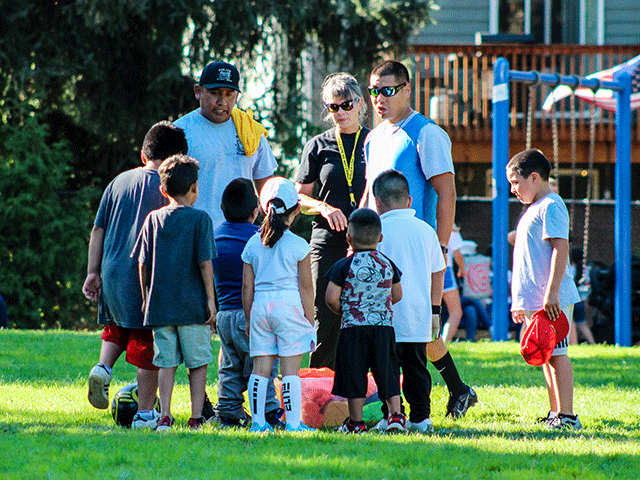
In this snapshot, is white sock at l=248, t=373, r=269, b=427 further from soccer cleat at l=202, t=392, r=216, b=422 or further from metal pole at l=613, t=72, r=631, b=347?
metal pole at l=613, t=72, r=631, b=347

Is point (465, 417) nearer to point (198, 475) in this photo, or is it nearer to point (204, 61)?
point (198, 475)

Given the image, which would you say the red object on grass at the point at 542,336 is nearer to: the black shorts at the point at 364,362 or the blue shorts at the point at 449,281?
the black shorts at the point at 364,362

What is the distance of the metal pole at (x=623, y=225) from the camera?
37.5ft

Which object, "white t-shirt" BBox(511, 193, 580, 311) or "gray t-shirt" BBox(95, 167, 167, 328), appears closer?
"gray t-shirt" BBox(95, 167, 167, 328)

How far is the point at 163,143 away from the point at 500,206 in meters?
6.63

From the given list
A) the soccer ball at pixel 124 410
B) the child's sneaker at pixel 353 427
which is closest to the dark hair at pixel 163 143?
the soccer ball at pixel 124 410

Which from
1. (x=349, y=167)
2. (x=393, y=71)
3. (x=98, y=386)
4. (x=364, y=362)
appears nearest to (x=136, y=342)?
(x=98, y=386)

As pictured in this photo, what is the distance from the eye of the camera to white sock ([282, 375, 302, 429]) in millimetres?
4832

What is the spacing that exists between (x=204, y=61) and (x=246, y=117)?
8.60 m

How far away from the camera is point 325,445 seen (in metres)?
4.31

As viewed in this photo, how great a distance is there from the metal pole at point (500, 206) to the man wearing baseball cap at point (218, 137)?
5906 millimetres

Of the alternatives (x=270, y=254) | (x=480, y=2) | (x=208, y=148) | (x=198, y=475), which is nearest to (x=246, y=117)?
(x=208, y=148)

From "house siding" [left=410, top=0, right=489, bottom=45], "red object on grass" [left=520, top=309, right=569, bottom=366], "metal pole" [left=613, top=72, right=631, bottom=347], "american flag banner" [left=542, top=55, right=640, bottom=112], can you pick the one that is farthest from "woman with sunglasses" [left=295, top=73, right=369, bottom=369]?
"house siding" [left=410, top=0, right=489, bottom=45]

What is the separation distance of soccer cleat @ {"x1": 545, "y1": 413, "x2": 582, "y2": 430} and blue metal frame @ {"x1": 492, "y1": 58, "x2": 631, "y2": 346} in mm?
5753
